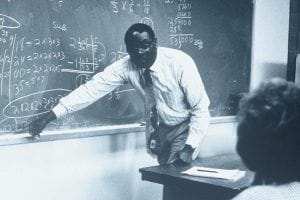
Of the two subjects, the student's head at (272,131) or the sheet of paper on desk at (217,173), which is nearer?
the student's head at (272,131)

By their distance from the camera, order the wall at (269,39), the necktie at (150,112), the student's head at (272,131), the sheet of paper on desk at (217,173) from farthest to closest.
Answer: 1. the wall at (269,39)
2. the necktie at (150,112)
3. the sheet of paper on desk at (217,173)
4. the student's head at (272,131)

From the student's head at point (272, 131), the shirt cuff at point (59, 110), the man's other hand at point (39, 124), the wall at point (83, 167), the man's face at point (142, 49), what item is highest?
the man's face at point (142, 49)

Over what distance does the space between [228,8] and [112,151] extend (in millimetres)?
1537

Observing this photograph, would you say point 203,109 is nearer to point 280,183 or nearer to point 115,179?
point 115,179

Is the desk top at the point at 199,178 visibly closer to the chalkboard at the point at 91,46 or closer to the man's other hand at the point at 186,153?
the man's other hand at the point at 186,153

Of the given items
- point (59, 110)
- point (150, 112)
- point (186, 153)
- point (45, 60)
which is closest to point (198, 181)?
point (186, 153)

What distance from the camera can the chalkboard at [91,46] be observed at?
9.18ft

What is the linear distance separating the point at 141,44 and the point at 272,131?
1.71 metres

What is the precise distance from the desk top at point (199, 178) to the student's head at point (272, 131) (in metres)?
1.02

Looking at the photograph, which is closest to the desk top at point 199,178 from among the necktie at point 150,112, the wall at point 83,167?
the wall at point 83,167

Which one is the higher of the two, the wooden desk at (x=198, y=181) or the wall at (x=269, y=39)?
the wall at (x=269, y=39)

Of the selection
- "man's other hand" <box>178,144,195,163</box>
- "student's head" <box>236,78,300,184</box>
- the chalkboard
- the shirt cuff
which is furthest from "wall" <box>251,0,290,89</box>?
"student's head" <box>236,78,300,184</box>

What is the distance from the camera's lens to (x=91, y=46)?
3125 mm

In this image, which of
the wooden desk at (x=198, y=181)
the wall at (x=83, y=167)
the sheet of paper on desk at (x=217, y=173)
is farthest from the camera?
the wall at (x=83, y=167)
